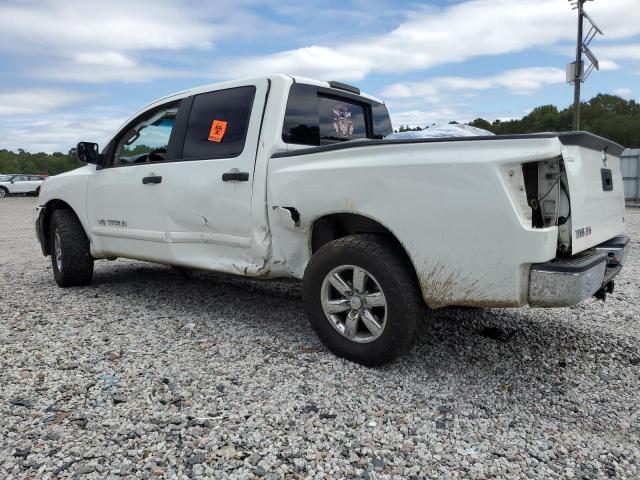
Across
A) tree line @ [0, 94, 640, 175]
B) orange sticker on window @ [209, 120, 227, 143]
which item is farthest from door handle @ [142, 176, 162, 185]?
tree line @ [0, 94, 640, 175]

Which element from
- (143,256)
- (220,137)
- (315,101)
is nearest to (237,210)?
(220,137)

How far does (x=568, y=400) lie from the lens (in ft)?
9.55

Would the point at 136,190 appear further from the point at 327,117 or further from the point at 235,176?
the point at 327,117

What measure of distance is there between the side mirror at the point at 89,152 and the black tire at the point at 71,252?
0.69m

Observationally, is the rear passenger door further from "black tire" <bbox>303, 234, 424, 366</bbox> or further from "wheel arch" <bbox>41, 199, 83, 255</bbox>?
"wheel arch" <bbox>41, 199, 83, 255</bbox>

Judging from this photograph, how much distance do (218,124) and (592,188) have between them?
8.61ft

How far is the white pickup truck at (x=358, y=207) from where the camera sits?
2660 mm

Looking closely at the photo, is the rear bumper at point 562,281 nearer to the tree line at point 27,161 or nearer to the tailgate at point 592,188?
the tailgate at point 592,188

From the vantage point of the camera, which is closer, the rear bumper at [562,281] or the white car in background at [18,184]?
the rear bumper at [562,281]

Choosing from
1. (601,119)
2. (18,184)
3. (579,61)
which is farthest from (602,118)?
(18,184)

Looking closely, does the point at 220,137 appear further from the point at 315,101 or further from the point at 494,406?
the point at 494,406

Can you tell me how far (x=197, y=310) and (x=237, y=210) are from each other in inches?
50.1

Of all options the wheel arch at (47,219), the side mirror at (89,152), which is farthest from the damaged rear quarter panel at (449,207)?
the wheel arch at (47,219)

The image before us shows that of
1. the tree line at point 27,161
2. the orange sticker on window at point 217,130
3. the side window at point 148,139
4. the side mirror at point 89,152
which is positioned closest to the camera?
the orange sticker on window at point 217,130
